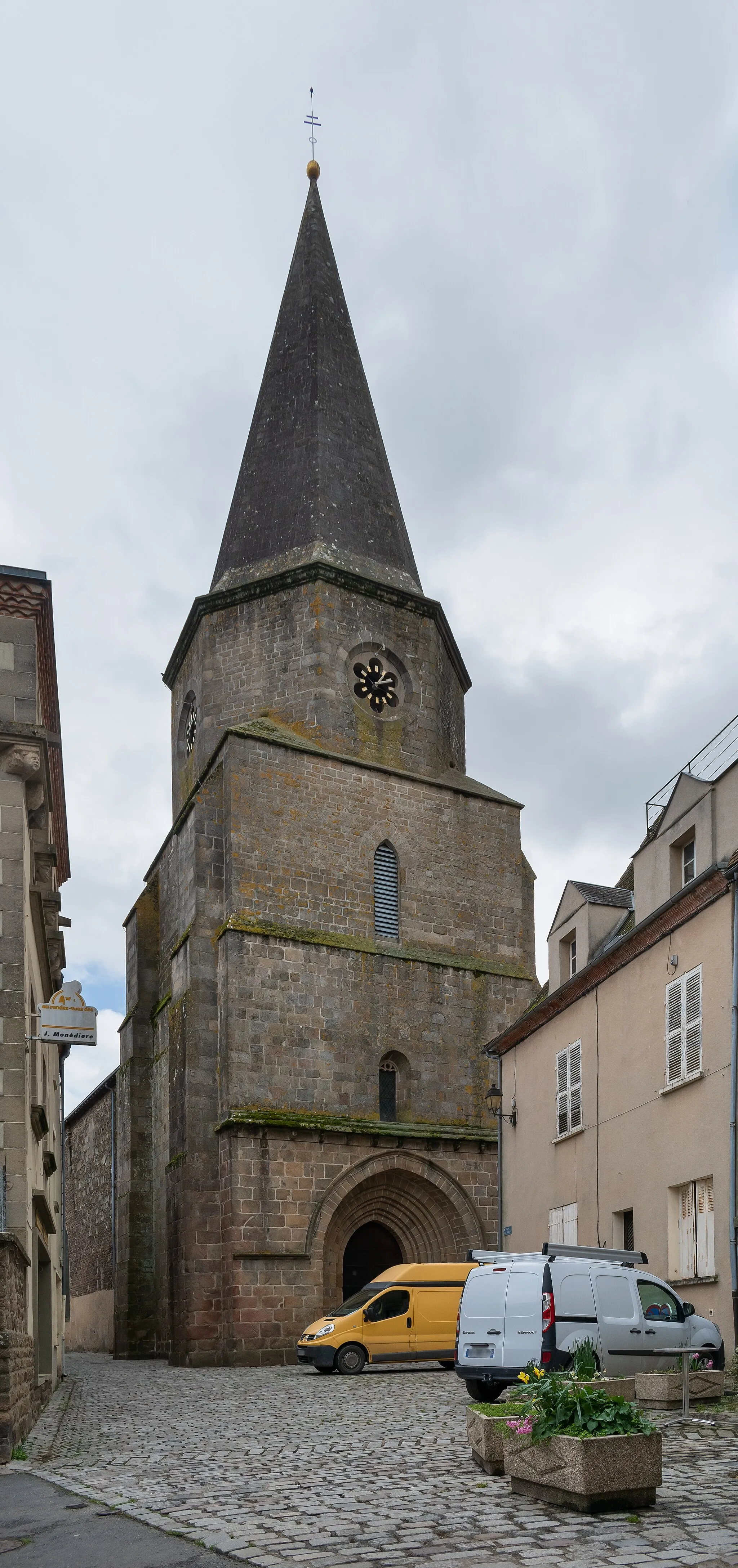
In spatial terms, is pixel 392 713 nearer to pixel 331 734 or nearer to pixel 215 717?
pixel 331 734

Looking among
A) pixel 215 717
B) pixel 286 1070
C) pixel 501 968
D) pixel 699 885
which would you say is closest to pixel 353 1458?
pixel 699 885

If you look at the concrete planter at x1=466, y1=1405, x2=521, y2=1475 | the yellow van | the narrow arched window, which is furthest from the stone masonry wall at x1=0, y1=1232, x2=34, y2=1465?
the narrow arched window

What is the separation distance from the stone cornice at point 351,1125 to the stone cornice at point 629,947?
5.03 metres

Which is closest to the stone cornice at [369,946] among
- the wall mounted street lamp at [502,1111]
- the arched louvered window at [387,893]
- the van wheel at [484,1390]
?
the arched louvered window at [387,893]

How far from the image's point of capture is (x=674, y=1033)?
1486cm

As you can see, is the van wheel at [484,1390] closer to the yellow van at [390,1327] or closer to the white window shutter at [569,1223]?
the white window shutter at [569,1223]

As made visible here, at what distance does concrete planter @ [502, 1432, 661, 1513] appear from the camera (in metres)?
6.65

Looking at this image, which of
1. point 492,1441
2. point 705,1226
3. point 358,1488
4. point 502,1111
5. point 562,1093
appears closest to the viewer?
point 358,1488

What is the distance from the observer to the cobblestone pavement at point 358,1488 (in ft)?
19.2

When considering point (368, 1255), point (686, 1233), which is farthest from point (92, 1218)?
point (686, 1233)

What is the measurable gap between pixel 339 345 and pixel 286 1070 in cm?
1919

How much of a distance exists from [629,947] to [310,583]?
15.7 metres

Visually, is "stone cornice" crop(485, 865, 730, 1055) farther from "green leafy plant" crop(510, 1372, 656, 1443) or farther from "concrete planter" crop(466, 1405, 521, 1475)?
"green leafy plant" crop(510, 1372, 656, 1443)

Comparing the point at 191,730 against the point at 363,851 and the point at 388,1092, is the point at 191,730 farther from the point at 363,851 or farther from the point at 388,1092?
the point at 388,1092
